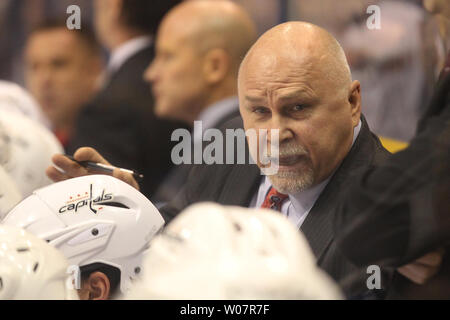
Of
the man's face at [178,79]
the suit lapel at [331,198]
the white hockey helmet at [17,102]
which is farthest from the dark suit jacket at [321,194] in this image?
the white hockey helmet at [17,102]

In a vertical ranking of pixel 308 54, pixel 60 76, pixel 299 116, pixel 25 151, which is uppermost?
pixel 308 54

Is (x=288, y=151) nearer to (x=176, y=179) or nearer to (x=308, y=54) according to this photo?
(x=308, y=54)

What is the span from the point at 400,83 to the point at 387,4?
1.33 feet

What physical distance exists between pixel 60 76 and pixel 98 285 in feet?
6.69

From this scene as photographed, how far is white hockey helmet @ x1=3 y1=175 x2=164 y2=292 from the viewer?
69.2 inches

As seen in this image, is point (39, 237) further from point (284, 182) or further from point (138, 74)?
point (138, 74)

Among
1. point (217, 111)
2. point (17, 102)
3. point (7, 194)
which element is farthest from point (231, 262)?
point (17, 102)

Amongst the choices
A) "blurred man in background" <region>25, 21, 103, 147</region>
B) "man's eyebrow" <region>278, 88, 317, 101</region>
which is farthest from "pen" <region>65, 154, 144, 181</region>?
"blurred man in background" <region>25, 21, 103, 147</region>

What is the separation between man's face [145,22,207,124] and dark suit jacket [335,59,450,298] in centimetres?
112

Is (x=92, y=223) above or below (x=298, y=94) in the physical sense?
below

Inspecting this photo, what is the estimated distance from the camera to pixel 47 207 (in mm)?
1787

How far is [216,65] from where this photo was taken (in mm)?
2479

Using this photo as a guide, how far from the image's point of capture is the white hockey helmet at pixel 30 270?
4.93 ft
